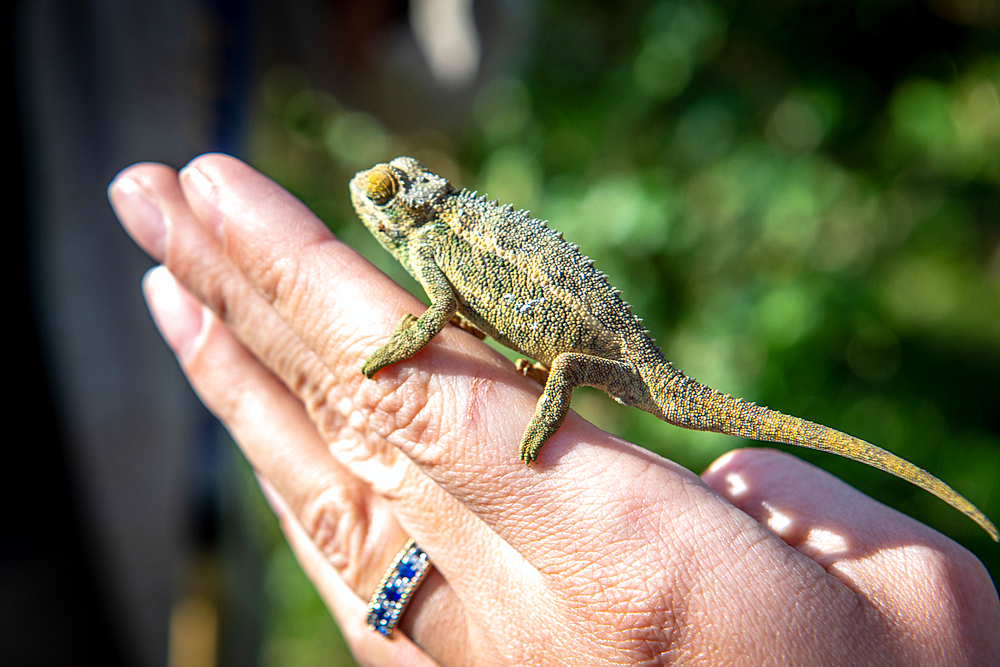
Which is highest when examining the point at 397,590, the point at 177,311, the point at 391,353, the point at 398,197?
the point at 398,197

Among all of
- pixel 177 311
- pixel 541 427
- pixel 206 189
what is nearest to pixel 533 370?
pixel 541 427

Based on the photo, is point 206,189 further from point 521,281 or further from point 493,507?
point 493,507

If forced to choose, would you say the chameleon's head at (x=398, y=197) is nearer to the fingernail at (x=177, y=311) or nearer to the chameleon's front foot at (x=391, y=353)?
the chameleon's front foot at (x=391, y=353)

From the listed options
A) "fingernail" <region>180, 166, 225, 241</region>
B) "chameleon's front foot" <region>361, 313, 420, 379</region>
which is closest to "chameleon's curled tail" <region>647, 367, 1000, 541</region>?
"chameleon's front foot" <region>361, 313, 420, 379</region>

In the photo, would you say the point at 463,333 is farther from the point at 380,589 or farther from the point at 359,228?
the point at 359,228

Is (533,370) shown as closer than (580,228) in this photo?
Yes

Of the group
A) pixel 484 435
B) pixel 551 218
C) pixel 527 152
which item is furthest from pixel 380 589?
pixel 527 152

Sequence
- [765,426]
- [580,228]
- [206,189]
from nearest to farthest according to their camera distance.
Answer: [765,426]
[206,189]
[580,228]

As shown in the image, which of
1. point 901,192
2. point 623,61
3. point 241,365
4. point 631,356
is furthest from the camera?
point 623,61
